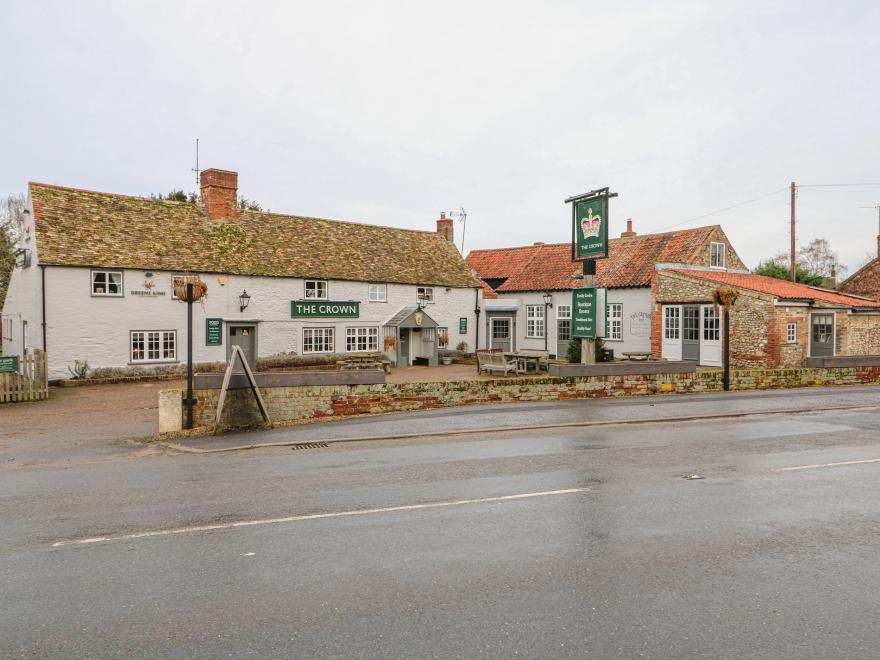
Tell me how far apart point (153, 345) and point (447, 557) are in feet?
78.4

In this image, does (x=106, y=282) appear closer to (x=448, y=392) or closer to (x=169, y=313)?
(x=169, y=313)

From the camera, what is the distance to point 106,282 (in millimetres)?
25312

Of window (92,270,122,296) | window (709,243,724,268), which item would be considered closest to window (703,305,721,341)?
window (709,243,724,268)

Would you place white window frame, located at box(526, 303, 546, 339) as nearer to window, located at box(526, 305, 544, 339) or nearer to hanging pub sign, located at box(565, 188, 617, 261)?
window, located at box(526, 305, 544, 339)

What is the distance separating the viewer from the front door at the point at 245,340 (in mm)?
28484

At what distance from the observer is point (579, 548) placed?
20.4 ft

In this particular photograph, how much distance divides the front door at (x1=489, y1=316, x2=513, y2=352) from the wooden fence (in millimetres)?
24454

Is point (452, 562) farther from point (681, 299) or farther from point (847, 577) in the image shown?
point (681, 299)

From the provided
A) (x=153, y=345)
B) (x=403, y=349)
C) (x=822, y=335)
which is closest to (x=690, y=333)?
(x=822, y=335)

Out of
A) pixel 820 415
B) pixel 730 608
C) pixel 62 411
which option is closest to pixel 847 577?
pixel 730 608

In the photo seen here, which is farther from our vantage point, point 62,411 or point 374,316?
point 374,316

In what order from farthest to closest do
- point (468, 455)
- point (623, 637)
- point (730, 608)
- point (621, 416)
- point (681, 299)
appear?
point (681, 299)
point (621, 416)
point (468, 455)
point (730, 608)
point (623, 637)

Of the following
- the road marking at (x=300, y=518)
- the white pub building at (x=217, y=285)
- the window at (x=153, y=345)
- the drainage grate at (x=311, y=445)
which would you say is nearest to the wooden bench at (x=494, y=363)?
the white pub building at (x=217, y=285)

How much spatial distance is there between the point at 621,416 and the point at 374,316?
64.8ft
